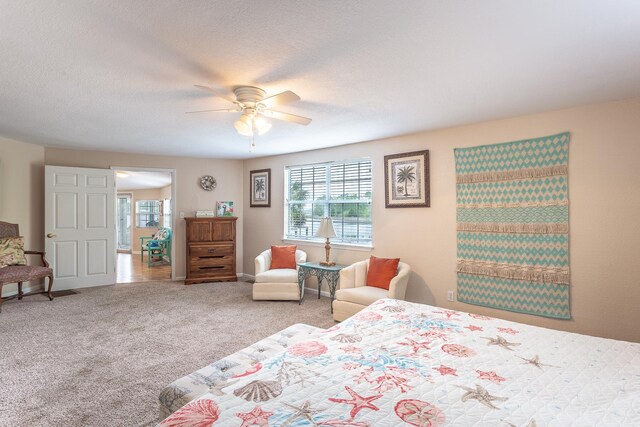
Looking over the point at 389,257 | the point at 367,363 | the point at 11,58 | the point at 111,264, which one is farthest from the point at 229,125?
the point at 111,264

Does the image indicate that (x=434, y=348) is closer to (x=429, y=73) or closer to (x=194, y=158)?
(x=429, y=73)

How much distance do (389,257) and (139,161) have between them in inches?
188

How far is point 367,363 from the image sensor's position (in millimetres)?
1552

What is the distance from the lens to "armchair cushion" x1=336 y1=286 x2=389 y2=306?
361 centimetres

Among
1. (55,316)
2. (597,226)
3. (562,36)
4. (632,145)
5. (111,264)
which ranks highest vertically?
(562,36)

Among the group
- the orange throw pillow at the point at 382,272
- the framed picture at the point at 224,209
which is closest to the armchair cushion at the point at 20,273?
the framed picture at the point at 224,209

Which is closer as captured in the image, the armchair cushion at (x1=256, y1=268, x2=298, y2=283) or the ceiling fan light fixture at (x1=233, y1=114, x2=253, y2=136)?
the ceiling fan light fixture at (x1=233, y1=114, x2=253, y2=136)

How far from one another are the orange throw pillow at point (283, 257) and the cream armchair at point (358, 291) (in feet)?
4.19

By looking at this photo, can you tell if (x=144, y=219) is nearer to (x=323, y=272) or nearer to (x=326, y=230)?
(x=326, y=230)

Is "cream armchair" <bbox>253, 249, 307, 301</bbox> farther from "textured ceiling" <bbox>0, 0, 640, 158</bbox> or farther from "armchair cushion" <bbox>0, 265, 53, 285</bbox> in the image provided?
"armchair cushion" <bbox>0, 265, 53, 285</bbox>

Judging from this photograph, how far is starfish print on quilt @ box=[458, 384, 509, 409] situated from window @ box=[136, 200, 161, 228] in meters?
10.5

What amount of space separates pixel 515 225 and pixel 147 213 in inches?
400

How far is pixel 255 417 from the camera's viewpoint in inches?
44.1

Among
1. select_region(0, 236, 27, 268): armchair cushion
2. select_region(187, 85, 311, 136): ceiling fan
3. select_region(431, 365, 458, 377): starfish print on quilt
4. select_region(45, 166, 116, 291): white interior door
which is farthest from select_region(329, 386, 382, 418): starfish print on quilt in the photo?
select_region(45, 166, 116, 291): white interior door
